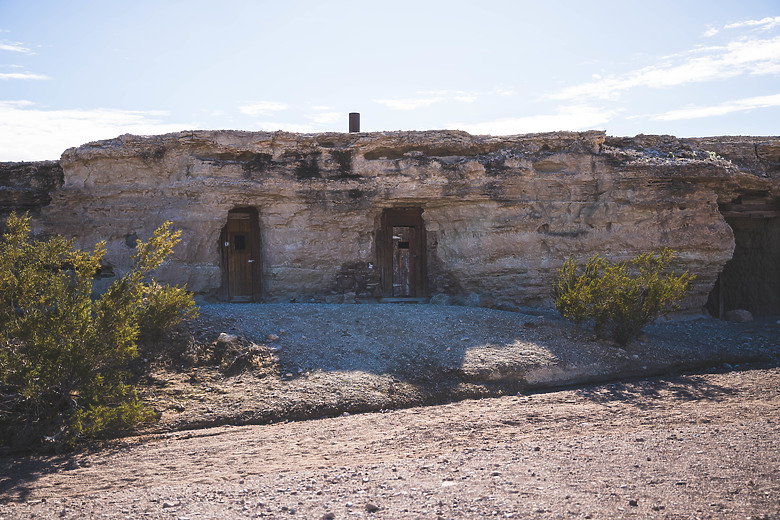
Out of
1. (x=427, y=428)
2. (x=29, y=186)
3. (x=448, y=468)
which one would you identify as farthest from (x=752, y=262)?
(x=29, y=186)

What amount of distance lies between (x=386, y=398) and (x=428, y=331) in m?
1.93

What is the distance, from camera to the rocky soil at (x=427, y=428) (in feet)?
14.2

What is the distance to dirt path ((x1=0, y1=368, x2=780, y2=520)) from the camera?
165 inches

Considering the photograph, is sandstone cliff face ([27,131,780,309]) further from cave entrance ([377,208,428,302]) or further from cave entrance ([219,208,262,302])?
cave entrance ([377,208,428,302])

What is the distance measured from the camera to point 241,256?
41.3ft

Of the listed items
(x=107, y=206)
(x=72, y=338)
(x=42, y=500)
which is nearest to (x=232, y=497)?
(x=42, y=500)

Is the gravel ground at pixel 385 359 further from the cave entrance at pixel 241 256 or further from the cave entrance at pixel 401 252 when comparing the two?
the cave entrance at pixel 241 256

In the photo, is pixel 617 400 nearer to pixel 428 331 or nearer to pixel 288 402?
pixel 428 331

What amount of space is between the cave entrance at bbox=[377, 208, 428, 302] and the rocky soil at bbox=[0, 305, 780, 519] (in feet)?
8.95

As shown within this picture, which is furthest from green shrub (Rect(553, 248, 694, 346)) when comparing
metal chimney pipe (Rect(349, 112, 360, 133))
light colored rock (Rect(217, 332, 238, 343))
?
metal chimney pipe (Rect(349, 112, 360, 133))

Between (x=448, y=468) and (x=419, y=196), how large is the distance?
7.47 metres

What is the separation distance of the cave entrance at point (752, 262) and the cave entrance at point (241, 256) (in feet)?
32.7

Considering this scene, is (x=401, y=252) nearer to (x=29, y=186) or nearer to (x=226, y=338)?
(x=226, y=338)

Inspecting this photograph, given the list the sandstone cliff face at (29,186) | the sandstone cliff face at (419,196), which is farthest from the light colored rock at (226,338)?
the sandstone cliff face at (29,186)
